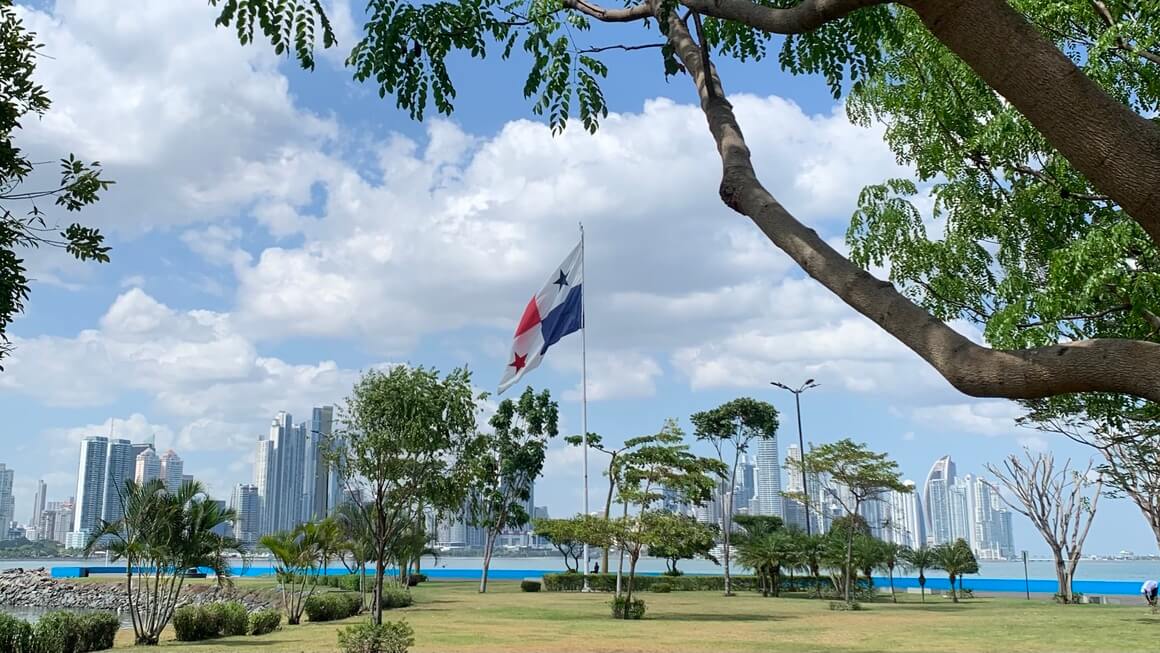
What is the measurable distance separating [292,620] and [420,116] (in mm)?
23081

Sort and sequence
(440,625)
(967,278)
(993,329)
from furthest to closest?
(440,625) → (967,278) → (993,329)

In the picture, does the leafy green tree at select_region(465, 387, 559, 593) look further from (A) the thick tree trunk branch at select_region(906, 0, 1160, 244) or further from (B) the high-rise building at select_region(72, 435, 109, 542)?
(B) the high-rise building at select_region(72, 435, 109, 542)

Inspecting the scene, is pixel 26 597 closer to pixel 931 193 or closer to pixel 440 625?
pixel 440 625

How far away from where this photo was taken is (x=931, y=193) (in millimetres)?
12352

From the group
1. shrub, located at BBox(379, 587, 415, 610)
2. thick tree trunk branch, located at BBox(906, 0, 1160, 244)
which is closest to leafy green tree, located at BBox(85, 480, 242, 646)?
shrub, located at BBox(379, 587, 415, 610)

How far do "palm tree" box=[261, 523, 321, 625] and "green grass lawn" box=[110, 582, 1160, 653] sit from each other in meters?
1.29

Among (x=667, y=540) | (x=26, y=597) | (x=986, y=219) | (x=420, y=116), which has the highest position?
(x=986, y=219)

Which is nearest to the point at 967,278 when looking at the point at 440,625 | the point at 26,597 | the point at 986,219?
the point at 986,219

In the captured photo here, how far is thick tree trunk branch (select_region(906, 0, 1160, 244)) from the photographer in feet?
10.3

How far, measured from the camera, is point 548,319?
1266 inches

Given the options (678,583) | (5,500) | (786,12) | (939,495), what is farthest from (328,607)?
(939,495)

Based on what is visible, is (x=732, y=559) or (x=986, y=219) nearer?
(x=986, y=219)

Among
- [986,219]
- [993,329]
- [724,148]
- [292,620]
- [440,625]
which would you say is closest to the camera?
[724,148]

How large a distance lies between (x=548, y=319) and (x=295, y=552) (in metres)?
11.4
